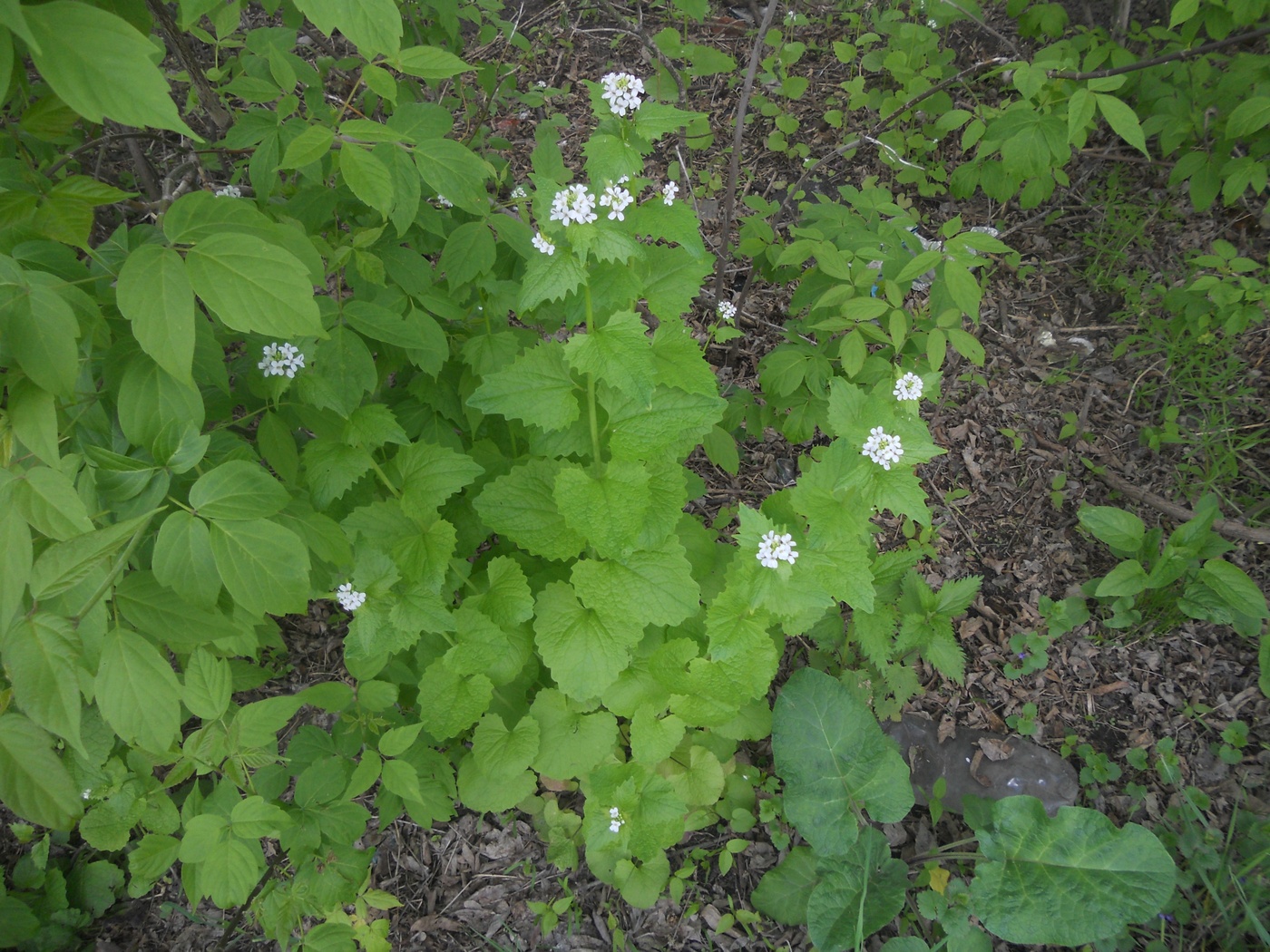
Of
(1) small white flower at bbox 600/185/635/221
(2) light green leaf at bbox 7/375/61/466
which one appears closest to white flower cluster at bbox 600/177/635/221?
(1) small white flower at bbox 600/185/635/221

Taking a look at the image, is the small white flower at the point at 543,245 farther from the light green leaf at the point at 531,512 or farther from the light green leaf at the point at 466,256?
the light green leaf at the point at 531,512

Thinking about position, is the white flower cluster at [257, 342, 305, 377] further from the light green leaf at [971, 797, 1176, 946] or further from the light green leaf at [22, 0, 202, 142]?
the light green leaf at [971, 797, 1176, 946]

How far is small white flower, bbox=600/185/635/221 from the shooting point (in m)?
1.51

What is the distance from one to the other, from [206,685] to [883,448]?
6.18 ft

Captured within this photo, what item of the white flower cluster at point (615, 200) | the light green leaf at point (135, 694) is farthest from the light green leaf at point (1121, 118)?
the light green leaf at point (135, 694)

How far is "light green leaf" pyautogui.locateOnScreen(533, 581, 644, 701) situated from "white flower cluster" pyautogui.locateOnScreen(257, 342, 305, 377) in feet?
3.14

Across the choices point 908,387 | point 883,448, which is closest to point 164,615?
point 883,448

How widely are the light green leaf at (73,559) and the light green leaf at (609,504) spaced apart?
0.92 metres

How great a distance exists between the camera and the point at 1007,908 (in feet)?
6.82

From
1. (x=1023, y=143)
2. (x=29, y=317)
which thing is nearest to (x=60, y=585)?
(x=29, y=317)

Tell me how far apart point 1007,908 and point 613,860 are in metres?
1.23

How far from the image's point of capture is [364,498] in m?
2.26

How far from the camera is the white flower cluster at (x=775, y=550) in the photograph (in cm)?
184

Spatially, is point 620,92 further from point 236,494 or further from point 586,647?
point 586,647
